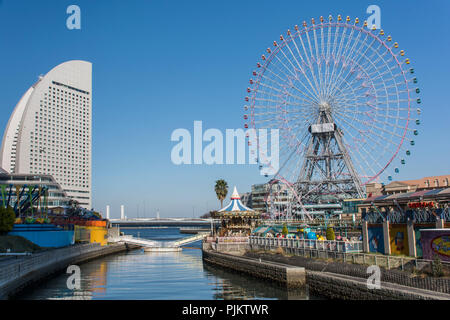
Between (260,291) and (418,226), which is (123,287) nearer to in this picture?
(260,291)

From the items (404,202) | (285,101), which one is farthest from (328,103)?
(404,202)

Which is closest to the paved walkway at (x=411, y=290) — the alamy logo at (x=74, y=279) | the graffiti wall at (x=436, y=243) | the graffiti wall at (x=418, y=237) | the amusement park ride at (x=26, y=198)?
the graffiti wall at (x=436, y=243)

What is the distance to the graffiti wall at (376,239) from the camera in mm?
33438

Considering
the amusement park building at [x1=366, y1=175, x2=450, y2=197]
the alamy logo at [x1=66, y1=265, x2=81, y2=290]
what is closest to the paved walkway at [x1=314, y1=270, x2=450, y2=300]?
the alamy logo at [x1=66, y1=265, x2=81, y2=290]

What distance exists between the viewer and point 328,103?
72.7 m

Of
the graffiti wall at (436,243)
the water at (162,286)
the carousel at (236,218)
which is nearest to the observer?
the graffiti wall at (436,243)

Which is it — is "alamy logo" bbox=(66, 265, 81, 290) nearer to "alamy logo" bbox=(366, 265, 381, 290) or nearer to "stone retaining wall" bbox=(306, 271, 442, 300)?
"stone retaining wall" bbox=(306, 271, 442, 300)

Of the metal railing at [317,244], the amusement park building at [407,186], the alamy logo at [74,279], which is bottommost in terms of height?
the alamy logo at [74,279]

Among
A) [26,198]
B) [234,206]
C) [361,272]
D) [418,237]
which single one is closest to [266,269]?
[361,272]

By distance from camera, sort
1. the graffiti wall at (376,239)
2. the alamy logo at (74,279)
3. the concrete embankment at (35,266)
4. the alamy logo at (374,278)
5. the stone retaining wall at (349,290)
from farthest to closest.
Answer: the alamy logo at (74,279) < the graffiti wall at (376,239) < the concrete embankment at (35,266) < the alamy logo at (374,278) < the stone retaining wall at (349,290)

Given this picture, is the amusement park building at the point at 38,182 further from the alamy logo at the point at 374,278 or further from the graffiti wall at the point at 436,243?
the graffiti wall at the point at 436,243

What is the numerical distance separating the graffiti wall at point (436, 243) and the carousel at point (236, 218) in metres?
41.3

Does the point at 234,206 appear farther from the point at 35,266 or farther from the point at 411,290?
the point at 411,290

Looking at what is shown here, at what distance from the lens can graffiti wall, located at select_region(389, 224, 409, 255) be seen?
31031mm
